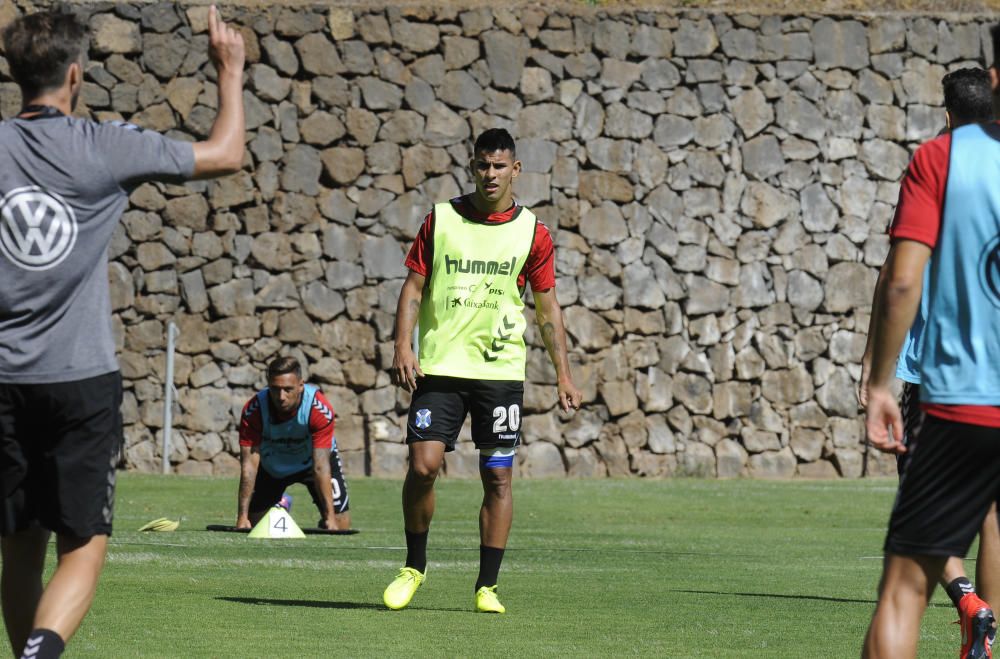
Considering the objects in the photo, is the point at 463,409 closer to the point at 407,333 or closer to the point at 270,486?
the point at 407,333

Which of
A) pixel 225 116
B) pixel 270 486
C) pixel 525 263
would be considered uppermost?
pixel 225 116

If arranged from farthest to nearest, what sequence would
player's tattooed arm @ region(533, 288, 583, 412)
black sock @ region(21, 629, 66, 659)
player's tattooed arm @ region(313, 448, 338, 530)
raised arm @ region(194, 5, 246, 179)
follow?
player's tattooed arm @ region(313, 448, 338, 530) → player's tattooed arm @ region(533, 288, 583, 412) → raised arm @ region(194, 5, 246, 179) → black sock @ region(21, 629, 66, 659)

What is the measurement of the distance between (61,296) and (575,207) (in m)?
16.1

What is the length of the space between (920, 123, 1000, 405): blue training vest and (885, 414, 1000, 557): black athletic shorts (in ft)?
0.29

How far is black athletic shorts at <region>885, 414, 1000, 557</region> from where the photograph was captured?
425 cm

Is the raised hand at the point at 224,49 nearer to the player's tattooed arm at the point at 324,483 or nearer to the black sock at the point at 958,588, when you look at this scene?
the black sock at the point at 958,588

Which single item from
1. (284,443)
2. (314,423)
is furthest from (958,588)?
(284,443)

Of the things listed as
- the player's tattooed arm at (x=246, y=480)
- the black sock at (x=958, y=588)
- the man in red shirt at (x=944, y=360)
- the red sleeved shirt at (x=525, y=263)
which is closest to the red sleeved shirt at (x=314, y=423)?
the player's tattooed arm at (x=246, y=480)

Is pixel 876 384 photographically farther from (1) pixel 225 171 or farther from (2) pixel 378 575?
(2) pixel 378 575

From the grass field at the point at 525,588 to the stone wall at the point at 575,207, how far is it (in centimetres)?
489

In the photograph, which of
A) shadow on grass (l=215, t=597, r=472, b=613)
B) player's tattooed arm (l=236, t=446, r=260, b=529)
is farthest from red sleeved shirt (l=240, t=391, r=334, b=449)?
shadow on grass (l=215, t=597, r=472, b=613)

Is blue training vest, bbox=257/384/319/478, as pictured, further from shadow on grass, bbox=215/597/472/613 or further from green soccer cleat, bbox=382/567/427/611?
green soccer cleat, bbox=382/567/427/611

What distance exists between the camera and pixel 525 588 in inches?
338

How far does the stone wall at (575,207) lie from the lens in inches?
778
